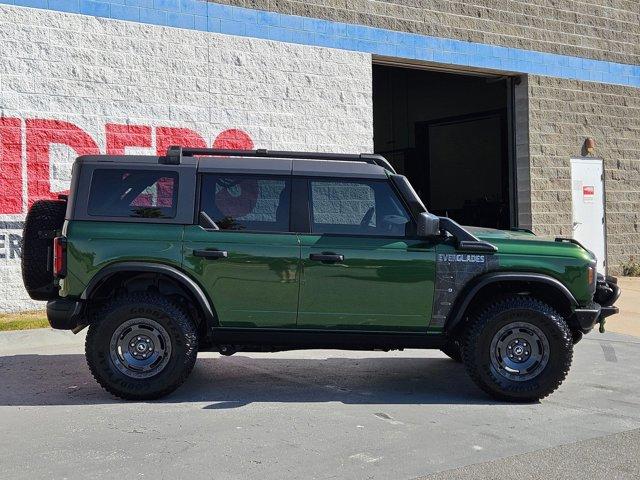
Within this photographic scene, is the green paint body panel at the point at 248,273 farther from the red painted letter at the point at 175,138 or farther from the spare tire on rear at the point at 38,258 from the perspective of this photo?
the red painted letter at the point at 175,138

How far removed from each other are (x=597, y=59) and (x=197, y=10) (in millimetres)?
8696

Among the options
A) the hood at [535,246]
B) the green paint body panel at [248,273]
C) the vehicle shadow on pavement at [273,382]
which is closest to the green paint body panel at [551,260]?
the hood at [535,246]

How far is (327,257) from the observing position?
253 inches

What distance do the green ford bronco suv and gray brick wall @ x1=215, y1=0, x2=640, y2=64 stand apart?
629cm

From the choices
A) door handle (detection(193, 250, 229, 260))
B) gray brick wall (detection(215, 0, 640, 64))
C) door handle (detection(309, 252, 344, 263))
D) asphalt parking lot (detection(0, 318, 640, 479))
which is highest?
gray brick wall (detection(215, 0, 640, 64))

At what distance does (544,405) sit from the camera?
6.50m

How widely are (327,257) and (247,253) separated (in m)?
0.66

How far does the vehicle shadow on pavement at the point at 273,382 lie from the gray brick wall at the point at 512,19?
637 centimetres

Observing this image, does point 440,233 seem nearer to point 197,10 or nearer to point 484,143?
point 197,10

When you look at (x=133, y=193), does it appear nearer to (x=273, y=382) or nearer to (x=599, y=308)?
(x=273, y=382)

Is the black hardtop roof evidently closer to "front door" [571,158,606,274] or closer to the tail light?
the tail light

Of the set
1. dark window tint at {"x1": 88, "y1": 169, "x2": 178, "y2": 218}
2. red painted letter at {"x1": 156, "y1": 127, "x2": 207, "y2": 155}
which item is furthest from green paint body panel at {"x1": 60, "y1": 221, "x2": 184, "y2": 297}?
red painted letter at {"x1": 156, "y1": 127, "x2": 207, "y2": 155}

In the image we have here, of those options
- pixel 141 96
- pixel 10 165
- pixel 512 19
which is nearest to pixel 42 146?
pixel 10 165

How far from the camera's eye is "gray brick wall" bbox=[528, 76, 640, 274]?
1511 cm
